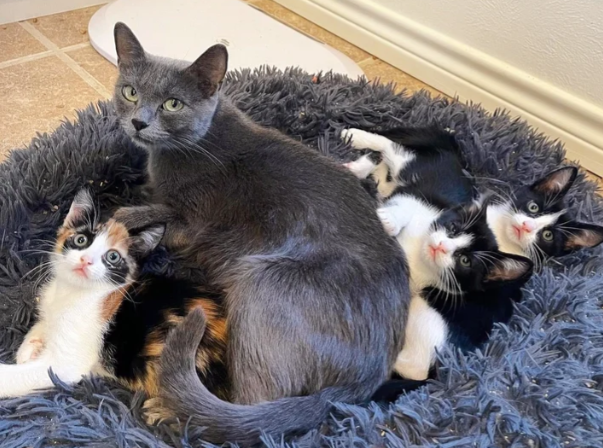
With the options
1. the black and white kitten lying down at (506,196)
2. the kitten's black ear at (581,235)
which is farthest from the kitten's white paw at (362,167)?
the kitten's black ear at (581,235)

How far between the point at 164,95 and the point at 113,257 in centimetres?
35

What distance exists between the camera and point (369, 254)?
45.4 inches

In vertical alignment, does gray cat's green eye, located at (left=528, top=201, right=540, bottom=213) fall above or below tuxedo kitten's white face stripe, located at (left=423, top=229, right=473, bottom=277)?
above

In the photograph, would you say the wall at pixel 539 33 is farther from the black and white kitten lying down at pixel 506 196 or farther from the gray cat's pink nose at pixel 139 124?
the gray cat's pink nose at pixel 139 124

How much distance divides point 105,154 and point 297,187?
19.5 inches

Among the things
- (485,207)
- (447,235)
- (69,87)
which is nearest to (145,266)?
(447,235)

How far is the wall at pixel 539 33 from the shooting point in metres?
1.79

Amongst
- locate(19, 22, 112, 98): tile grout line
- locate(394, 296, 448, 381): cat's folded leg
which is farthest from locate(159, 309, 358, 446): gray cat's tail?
locate(19, 22, 112, 98): tile grout line

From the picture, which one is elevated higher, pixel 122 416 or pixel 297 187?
pixel 297 187

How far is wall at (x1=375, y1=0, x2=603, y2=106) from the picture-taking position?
1.79m

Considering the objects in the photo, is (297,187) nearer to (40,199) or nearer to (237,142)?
(237,142)

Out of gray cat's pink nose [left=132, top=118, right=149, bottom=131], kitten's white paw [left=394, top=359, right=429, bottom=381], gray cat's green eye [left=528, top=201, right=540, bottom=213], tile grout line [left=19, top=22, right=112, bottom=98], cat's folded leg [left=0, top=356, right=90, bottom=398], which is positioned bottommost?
tile grout line [left=19, top=22, right=112, bottom=98]

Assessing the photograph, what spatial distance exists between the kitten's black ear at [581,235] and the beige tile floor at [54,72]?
0.78 meters

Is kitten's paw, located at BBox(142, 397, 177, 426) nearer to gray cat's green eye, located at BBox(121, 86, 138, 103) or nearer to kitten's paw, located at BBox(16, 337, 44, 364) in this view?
kitten's paw, located at BBox(16, 337, 44, 364)
